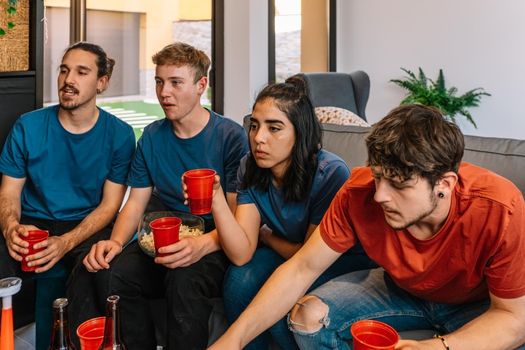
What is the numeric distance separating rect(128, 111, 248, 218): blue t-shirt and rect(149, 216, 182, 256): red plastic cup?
0.46m

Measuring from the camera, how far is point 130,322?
1789mm

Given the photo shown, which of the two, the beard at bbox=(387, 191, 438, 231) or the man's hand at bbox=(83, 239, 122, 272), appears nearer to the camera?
the beard at bbox=(387, 191, 438, 231)

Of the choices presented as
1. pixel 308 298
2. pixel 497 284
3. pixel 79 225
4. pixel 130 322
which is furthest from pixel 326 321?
pixel 79 225

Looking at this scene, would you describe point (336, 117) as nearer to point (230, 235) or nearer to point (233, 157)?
point (233, 157)

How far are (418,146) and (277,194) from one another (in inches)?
27.5

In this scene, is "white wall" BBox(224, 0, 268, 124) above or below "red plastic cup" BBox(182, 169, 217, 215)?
above

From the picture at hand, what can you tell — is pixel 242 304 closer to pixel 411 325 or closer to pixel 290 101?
pixel 411 325

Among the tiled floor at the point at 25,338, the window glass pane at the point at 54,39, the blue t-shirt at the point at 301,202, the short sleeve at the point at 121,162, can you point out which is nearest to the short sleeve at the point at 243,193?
the blue t-shirt at the point at 301,202

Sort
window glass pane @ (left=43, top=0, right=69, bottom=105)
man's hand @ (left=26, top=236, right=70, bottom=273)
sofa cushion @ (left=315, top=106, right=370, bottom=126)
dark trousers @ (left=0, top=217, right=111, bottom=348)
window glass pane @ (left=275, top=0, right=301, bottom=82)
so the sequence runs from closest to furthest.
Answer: man's hand @ (left=26, top=236, right=70, bottom=273)
dark trousers @ (left=0, top=217, right=111, bottom=348)
sofa cushion @ (left=315, top=106, right=370, bottom=126)
window glass pane @ (left=43, top=0, right=69, bottom=105)
window glass pane @ (left=275, top=0, right=301, bottom=82)

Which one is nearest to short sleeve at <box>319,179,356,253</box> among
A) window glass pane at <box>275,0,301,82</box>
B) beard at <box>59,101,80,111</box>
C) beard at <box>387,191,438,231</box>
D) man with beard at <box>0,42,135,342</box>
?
beard at <box>387,191,438,231</box>

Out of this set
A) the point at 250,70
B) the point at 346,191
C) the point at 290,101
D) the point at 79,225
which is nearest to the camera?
the point at 346,191

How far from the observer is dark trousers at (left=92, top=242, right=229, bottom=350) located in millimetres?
1714

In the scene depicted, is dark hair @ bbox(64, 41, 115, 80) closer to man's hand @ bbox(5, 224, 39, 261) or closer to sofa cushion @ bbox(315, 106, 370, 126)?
man's hand @ bbox(5, 224, 39, 261)

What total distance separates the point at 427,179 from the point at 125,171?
54.5 inches
